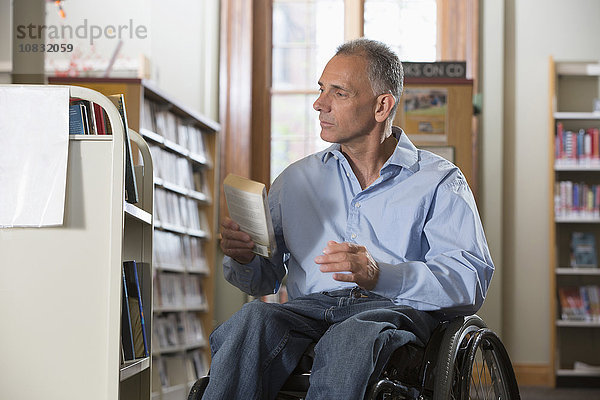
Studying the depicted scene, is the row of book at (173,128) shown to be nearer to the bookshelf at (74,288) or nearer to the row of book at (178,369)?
the row of book at (178,369)

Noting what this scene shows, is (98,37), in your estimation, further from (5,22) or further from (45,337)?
(45,337)

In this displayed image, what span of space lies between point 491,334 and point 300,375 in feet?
1.54

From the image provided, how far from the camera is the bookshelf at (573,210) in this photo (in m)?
5.71

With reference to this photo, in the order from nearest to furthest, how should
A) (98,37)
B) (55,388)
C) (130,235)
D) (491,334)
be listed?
1. (55,388)
2. (491,334)
3. (130,235)
4. (98,37)

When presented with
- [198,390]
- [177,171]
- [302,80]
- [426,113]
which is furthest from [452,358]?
[302,80]

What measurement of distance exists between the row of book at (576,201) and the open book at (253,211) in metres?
4.08

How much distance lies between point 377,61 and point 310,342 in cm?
78

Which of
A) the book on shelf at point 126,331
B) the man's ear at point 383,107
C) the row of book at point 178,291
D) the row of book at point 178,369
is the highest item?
the man's ear at point 383,107

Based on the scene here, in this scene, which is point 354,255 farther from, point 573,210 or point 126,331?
point 573,210

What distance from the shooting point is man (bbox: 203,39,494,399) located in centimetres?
181

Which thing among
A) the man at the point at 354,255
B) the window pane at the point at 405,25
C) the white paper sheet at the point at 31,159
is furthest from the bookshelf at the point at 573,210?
the white paper sheet at the point at 31,159

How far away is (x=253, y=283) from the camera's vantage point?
2.24m

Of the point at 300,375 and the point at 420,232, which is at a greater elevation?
the point at 420,232

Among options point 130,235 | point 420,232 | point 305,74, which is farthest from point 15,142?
point 305,74
